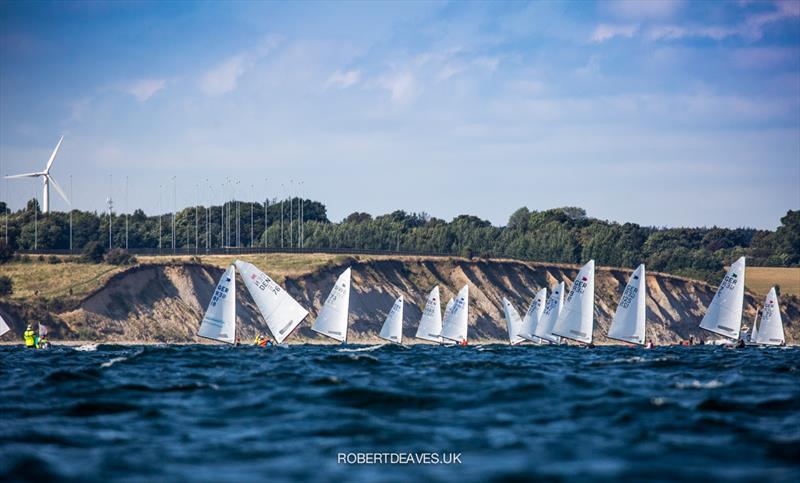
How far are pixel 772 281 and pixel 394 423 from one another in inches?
6804

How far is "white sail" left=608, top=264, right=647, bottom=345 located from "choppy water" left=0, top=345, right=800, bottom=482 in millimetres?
26657

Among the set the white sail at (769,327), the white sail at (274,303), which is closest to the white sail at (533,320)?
the white sail at (769,327)

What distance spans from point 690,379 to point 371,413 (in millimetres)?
16714

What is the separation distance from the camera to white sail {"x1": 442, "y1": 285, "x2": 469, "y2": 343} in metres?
97.0

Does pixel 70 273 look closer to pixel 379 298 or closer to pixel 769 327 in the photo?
pixel 379 298


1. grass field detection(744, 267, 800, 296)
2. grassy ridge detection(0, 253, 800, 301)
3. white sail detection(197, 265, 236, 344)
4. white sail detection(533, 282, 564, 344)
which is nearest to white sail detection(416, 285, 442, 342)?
white sail detection(533, 282, 564, 344)

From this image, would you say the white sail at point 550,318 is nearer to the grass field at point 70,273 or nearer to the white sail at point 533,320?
the white sail at point 533,320

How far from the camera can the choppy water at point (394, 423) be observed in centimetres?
2333

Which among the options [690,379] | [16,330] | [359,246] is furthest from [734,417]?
[359,246]

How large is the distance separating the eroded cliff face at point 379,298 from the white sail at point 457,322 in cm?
2375

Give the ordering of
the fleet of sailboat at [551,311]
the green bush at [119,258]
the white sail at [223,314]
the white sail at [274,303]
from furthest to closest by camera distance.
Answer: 1. the green bush at [119,258]
2. the white sail at [223,314]
3. the fleet of sailboat at [551,311]
4. the white sail at [274,303]

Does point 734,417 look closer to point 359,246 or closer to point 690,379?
point 690,379

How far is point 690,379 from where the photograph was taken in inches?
1688

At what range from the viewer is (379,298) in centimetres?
14525
